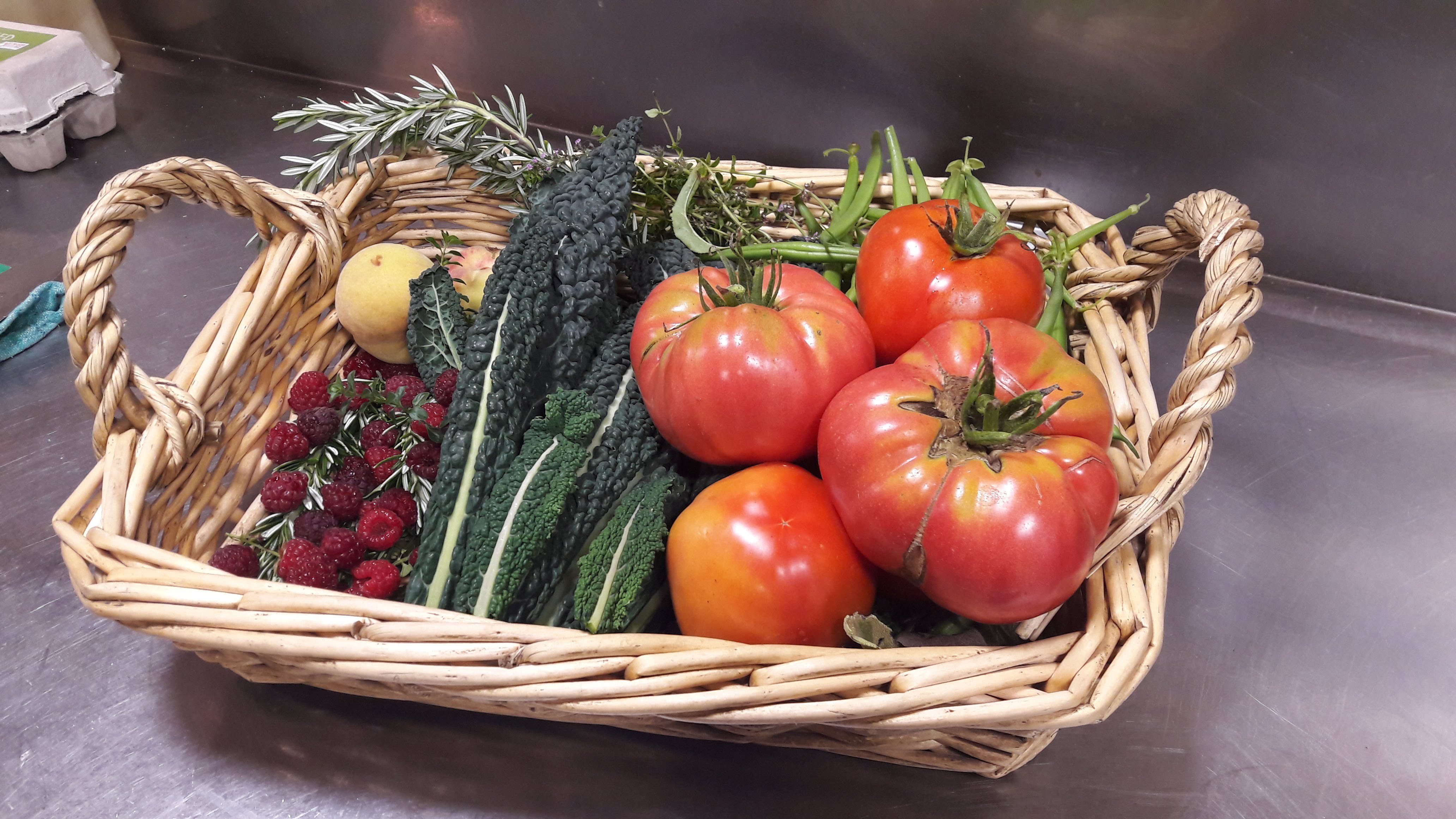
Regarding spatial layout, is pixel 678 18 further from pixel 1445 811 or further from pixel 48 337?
pixel 1445 811

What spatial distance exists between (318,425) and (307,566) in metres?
0.20

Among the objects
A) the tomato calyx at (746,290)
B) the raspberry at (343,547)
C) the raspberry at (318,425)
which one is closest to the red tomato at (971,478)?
the tomato calyx at (746,290)

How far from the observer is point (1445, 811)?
72 cm

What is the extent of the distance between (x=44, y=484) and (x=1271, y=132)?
155cm

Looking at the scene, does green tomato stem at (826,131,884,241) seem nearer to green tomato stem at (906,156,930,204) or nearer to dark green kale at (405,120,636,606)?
green tomato stem at (906,156,930,204)

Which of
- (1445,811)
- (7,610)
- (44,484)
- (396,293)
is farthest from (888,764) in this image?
(44,484)

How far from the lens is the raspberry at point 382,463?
851 mm

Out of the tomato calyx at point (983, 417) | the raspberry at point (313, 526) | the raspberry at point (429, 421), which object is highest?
the tomato calyx at point (983, 417)

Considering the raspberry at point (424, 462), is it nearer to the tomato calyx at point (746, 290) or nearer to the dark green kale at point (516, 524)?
the dark green kale at point (516, 524)

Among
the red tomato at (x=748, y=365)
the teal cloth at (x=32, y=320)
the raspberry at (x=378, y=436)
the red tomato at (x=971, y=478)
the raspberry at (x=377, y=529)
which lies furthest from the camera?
the teal cloth at (x=32, y=320)

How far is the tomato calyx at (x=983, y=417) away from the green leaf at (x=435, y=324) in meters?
0.52

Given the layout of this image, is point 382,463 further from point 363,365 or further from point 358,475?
point 363,365

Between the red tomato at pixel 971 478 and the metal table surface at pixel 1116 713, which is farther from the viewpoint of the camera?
the metal table surface at pixel 1116 713

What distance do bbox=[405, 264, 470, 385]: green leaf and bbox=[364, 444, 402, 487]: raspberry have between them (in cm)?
9
